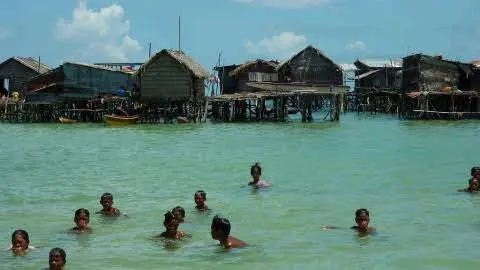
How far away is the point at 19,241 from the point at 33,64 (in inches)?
1811

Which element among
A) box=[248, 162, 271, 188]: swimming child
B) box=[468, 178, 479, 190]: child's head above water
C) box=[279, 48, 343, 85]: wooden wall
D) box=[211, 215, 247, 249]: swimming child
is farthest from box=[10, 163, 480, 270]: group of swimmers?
box=[279, 48, 343, 85]: wooden wall

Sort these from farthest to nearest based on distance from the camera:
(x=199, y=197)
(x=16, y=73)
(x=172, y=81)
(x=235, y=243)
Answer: (x=16, y=73) → (x=172, y=81) → (x=199, y=197) → (x=235, y=243)

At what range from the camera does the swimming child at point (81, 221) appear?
1159 centimetres

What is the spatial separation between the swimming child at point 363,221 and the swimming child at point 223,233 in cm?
183

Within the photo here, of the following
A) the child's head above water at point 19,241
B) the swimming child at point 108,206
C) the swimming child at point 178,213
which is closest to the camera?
the child's head above water at point 19,241

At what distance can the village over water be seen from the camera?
44.2m

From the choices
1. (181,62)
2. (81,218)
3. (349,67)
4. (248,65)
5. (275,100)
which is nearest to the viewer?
(81,218)

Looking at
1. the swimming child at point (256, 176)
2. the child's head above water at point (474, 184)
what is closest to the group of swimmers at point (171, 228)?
the swimming child at point (256, 176)

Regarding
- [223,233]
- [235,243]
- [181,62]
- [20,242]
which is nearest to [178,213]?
[235,243]

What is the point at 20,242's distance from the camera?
33.0 feet

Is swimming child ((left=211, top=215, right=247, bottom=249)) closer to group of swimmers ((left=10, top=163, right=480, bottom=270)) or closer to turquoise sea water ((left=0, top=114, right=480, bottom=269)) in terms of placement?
group of swimmers ((left=10, top=163, right=480, bottom=270))

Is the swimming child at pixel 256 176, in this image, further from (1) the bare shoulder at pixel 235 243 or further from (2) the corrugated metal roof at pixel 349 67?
(2) the corrugated metal roof at pixel 349 67

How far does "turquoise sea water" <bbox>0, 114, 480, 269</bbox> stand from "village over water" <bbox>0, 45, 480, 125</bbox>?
38.3 ft

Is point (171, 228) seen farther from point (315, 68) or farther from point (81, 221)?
point (315, 68)
